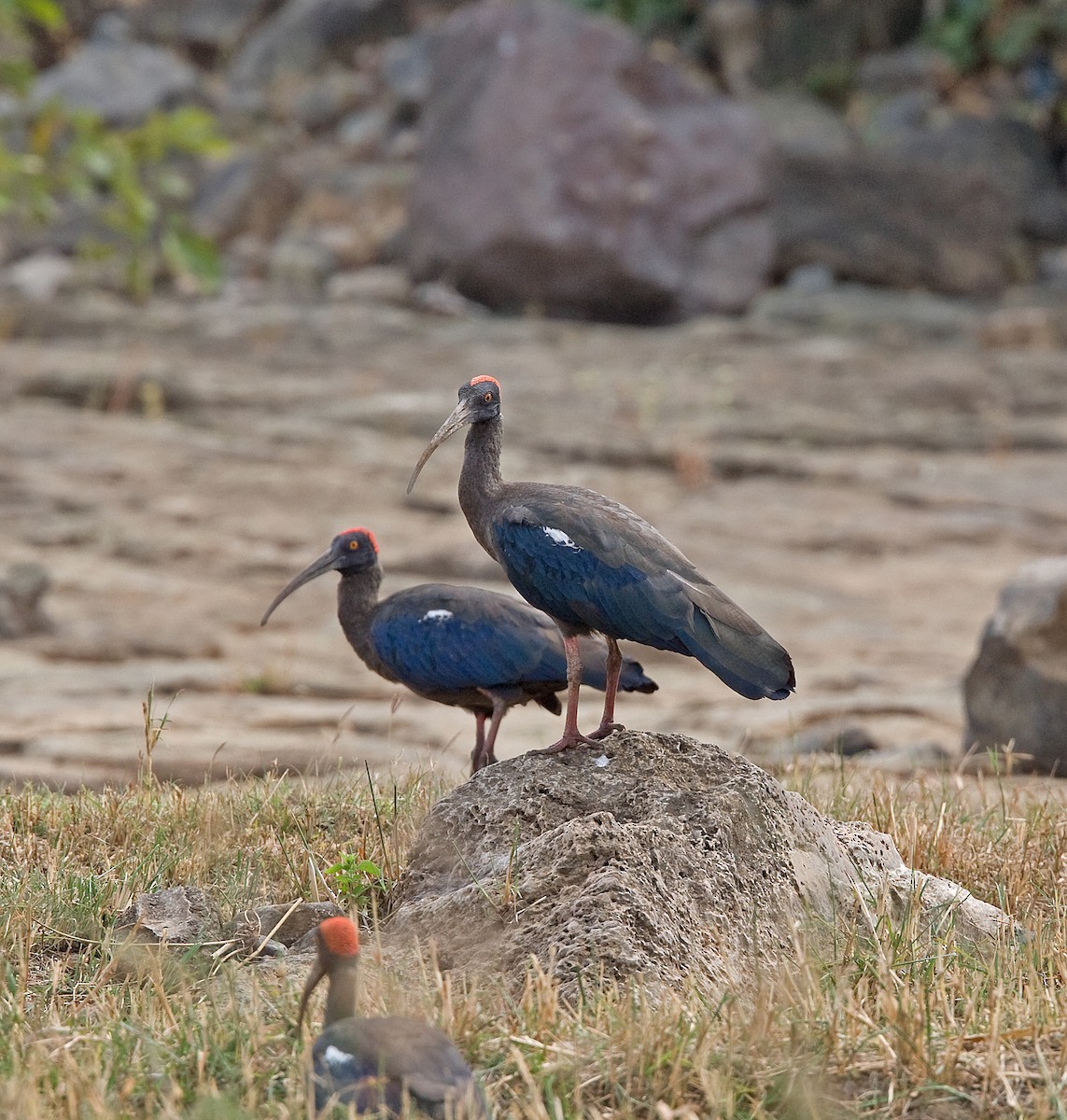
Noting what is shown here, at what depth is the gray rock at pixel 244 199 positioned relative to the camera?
74.6 ft

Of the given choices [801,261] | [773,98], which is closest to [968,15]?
[773,98]

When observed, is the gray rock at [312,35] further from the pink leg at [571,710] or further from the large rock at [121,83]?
the pink leg at [571,710]

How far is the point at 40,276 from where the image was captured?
20453 millimetres

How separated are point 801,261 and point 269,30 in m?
13.3

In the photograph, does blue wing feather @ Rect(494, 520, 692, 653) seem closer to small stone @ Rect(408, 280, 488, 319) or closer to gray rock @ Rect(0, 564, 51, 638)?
gray rock @ Rect(0, 564, 51, 638)

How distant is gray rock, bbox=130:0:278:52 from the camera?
31406 mm

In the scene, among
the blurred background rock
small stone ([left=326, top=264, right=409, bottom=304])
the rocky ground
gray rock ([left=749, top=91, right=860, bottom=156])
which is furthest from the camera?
gray rock ([left=749, top=91, right=860, bottom=156])

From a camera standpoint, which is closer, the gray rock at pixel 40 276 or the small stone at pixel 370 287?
the gray rock at pixel 40 276

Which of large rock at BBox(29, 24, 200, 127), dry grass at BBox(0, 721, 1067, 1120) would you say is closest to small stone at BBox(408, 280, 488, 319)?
large rock at BBox(29, 24, 200, 127)

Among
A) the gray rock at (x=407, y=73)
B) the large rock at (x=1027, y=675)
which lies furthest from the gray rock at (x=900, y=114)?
the large rock at (x=1027, y=675)

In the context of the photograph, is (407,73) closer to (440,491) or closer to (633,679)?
(440,491)

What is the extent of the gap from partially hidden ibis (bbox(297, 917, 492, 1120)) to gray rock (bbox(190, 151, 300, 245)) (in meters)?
20.3

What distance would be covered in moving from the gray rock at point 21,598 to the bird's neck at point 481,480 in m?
5.56

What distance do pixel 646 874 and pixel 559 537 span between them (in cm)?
111
